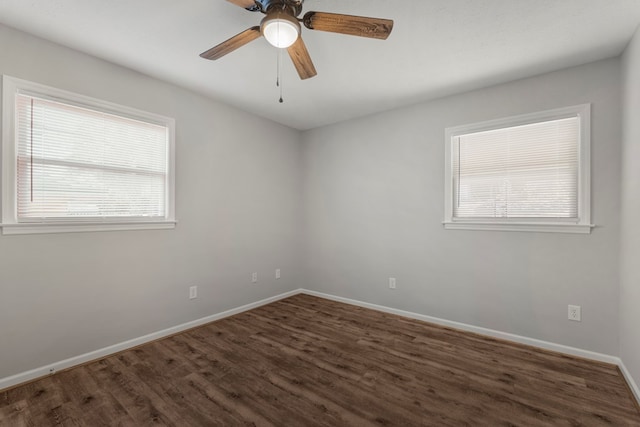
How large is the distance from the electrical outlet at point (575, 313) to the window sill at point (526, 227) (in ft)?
2.20

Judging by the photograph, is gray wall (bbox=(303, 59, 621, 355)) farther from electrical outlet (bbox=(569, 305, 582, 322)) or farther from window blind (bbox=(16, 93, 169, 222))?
window blind (bbox=(16, 93, 169, 222))

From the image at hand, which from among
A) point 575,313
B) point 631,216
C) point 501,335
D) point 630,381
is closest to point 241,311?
point 501,335

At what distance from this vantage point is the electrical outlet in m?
2.54

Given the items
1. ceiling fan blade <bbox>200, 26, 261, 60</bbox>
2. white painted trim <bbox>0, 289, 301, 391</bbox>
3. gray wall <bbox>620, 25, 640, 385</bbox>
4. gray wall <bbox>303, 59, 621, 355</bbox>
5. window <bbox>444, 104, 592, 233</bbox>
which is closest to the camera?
ceiling fan blade <bbox>200, 26, 261, 60</bbox>

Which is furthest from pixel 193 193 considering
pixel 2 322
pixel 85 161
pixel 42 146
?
pixel 2 322

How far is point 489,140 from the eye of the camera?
118 inches

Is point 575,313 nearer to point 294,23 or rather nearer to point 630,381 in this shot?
point 630,381

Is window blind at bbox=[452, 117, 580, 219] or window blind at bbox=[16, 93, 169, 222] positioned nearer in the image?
window blind at bbox=[16, 93, 169, 222]

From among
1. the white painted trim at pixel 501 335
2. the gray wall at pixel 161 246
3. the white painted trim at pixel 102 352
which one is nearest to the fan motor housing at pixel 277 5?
the gray wall at pixel 161 246

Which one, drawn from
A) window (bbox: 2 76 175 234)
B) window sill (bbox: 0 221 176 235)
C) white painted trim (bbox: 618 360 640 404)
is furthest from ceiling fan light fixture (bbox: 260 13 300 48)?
white painted trim (bbox: 618 360 640 404)

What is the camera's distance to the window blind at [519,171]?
2.62 metres

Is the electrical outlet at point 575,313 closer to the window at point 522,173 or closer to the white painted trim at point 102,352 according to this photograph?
the window at point 522,173

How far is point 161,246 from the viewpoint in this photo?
9.67 ft

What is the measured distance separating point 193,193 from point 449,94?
3.06 m
